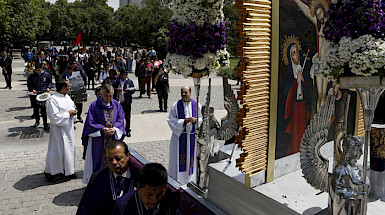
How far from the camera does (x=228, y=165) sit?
154 inches

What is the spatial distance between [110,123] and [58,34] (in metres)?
76.9

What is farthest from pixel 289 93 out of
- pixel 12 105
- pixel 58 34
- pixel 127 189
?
pixel 58 34

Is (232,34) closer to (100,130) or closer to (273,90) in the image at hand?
(100,130)

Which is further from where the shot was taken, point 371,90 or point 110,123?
point 110,123

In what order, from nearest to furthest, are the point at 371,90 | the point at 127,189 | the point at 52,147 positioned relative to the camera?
the point at 371,90, the point at 127,189, the point at 52,147

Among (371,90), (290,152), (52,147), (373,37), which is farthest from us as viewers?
(52,147)

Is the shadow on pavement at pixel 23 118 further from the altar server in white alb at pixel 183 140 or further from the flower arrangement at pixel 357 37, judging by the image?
the flower arrangement at pixel 357 37

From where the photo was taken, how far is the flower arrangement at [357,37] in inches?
81.1

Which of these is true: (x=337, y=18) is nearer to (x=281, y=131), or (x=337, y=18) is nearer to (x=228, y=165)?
(x=281, y=131)

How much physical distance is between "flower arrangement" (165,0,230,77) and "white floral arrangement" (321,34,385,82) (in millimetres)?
1808

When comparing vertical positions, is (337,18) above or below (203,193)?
above

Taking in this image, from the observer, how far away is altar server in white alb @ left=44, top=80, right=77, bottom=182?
6.60 m

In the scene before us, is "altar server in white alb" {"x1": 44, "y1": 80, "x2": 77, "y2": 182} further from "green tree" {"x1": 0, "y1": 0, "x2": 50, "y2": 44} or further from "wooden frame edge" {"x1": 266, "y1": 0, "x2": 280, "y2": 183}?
"green tree" {"x1": 0, "y1": 0, "x2": 50, "y2": 44}

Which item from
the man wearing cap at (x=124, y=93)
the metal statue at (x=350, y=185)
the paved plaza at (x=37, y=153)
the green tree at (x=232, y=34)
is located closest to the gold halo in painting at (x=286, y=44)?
the metal statue at (x=350, y=185)
